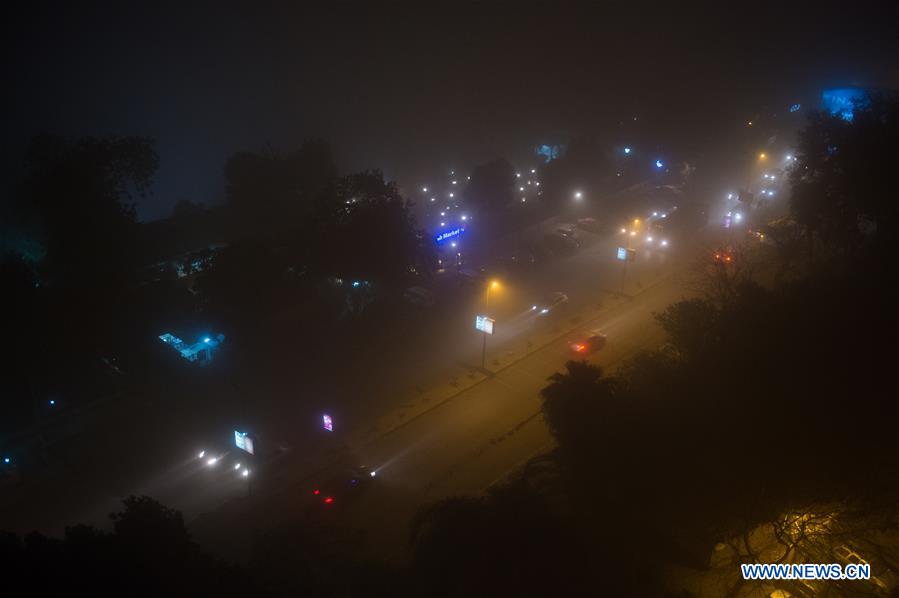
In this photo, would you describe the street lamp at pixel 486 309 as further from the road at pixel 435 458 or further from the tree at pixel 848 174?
the tree at pixel 848 174

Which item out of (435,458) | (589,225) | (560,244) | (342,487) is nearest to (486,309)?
(560,244)

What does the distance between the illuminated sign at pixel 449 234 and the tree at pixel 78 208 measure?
21.9 metres

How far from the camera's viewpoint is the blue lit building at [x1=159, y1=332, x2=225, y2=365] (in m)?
27.1

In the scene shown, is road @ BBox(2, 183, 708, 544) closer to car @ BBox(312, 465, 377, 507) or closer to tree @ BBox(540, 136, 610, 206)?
car @ BBox(312, 465, 377, 507)

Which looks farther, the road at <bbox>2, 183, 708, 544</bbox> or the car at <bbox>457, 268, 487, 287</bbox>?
the car at <bbox>457, 268, 487, 287</bbox>

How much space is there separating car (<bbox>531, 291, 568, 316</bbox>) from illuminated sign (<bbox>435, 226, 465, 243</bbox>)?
11.1 m

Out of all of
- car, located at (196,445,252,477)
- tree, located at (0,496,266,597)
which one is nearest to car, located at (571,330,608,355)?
car, located at (196,445,252,477)

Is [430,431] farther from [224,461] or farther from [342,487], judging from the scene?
[224,461]

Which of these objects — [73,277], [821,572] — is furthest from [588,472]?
[73,277]

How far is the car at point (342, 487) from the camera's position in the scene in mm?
17828

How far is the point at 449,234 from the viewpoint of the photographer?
4072cm

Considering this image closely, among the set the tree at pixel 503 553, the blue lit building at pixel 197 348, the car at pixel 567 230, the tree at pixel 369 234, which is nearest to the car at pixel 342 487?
the tree at pixel 503 553

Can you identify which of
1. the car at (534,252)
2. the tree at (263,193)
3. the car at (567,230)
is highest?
the tree at (263,193)

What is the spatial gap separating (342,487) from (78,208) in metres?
26.3
